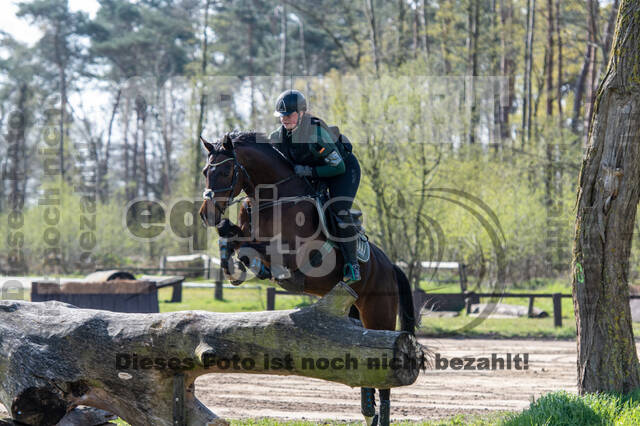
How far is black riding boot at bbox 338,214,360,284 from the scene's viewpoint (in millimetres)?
5766

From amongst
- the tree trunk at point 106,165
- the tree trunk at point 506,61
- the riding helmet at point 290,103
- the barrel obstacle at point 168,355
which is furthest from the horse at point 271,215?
the tree trunk at point 106,165

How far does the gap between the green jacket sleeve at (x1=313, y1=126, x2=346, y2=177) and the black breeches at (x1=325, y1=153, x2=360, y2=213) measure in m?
0.12

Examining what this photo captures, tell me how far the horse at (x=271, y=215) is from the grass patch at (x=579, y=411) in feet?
4.38

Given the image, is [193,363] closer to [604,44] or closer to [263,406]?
[263,406]

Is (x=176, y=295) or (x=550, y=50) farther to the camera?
(x=550, y=50)

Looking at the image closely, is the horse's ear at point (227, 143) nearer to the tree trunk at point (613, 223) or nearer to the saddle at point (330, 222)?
the saddle at point (330, 222)

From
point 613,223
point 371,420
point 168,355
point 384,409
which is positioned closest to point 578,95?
point 613,223

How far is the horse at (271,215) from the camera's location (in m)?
5.52

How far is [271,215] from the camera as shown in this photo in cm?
570

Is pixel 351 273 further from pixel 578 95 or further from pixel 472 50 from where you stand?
pixel 578 95

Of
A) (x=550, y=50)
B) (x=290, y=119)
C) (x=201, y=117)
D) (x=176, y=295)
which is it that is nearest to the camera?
(x=290, y=119)

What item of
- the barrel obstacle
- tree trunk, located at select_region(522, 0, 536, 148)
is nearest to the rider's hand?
the barrel obstacle

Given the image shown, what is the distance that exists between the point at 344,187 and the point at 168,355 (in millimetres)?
2485

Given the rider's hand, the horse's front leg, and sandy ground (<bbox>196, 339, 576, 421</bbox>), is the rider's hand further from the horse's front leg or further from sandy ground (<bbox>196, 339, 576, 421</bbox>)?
sandy ground (<bbox>196, 339, 576, 421</bbox>)
